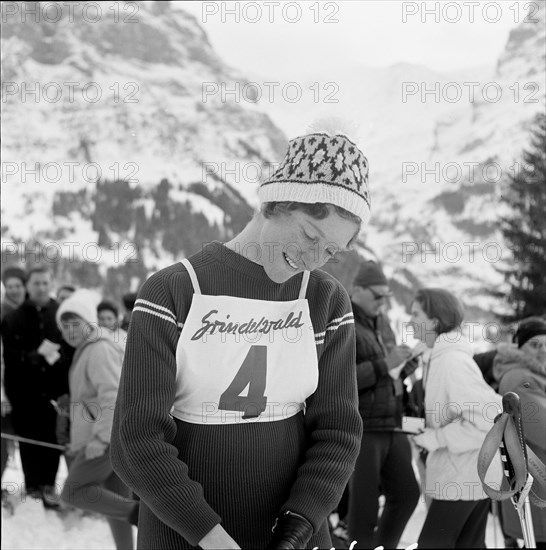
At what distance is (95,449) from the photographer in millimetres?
2803

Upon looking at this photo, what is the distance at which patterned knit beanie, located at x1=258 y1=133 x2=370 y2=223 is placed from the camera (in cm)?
121

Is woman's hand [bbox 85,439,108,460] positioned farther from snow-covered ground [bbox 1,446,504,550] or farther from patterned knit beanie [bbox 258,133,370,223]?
patterned knit beanie [bbox 258,133,370,223]

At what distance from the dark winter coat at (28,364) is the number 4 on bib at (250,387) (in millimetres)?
3095

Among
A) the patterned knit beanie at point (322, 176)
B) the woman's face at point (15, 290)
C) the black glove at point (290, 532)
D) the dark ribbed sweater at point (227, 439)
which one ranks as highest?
the patterned knit beanie at point (322, 176)

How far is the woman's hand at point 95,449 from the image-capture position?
2.80 meters

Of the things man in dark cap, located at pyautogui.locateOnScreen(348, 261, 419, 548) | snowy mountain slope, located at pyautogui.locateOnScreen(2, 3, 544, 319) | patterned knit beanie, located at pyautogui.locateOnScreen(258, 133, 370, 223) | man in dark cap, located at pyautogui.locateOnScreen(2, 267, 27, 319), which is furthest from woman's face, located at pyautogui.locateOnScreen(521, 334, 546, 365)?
man in dark cap, located at pyautogui.locateOnScreen(2, 267, 27, 319)

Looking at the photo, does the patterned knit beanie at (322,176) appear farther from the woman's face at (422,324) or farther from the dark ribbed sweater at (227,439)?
the woman's face at (422,324)

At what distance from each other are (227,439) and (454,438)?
1.49 meters

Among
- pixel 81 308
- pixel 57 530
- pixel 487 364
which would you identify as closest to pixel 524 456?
pixel 487 364

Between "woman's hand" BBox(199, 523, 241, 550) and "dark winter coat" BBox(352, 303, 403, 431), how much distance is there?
5.92 ft

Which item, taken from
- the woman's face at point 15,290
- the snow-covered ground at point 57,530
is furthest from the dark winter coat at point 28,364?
the snow-covered ground at point 57,530

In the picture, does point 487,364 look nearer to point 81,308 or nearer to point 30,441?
point 81,308

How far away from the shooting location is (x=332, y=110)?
1.41 meters

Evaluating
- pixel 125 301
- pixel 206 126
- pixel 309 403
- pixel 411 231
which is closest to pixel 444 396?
pixel 309 403
